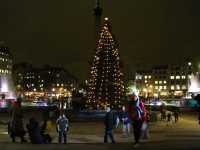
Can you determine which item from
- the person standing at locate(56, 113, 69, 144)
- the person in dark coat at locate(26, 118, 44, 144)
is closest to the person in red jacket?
the person in dark coat at locate(26, 118, 44, 144)

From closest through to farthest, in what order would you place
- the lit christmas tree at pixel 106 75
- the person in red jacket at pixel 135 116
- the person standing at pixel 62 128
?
the person in red jacket at pixel 135 116
the person standing at pixel 62 128
the lit christmas tree at pixel 106 75

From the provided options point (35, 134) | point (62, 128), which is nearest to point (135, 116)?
point (35, 134)

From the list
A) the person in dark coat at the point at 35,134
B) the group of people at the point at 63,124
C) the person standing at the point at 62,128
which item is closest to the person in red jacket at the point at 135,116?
the group of people at the point at 63,124

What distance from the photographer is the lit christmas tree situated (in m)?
56.4

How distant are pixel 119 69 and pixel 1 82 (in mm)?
79917

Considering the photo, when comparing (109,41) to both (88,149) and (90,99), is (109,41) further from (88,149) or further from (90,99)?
(88,149)

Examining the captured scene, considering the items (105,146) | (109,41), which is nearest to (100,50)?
(109,41)

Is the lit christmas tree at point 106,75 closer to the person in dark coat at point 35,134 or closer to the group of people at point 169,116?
the group of people at point 169,116

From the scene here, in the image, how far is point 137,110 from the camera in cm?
1741

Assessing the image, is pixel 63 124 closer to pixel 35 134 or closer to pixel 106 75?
pixel 35 134

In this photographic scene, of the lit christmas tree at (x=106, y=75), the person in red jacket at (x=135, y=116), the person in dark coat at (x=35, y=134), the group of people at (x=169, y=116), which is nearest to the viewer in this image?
the person in red jacket at (x=135, y=116)

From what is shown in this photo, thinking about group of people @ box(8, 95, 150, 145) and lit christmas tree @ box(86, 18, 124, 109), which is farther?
lit christmas tree @ box(86, 18, 124, 109)

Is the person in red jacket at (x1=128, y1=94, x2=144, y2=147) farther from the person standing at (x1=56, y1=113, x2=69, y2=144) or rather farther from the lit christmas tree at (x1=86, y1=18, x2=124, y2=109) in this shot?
the lit christmas tree at (x1=86, y1=18, x2=124, y2=109)

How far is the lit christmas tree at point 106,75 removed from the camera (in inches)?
2222
